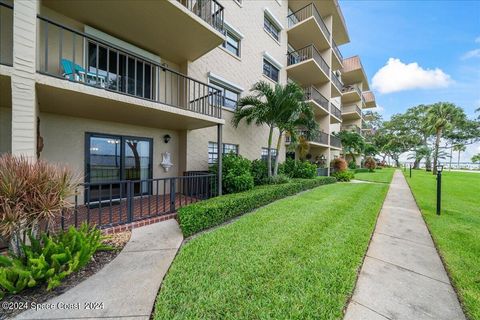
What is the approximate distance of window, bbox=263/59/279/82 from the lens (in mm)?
14150

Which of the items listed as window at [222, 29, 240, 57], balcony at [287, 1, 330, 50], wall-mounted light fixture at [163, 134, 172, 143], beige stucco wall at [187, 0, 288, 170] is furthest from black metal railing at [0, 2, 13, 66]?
balcony at [287, 1, 330, 50]

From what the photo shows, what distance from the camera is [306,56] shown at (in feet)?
55.7

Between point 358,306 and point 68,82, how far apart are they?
640 centimetres

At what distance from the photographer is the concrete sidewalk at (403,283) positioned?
258cm

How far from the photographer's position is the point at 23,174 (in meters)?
3.09

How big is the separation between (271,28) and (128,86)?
11667 mm

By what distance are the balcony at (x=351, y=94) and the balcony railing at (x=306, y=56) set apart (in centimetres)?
1414

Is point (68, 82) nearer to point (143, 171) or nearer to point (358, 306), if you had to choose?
point (143, 171)

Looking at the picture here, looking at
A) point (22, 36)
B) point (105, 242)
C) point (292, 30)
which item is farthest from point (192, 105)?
point (292, 30)

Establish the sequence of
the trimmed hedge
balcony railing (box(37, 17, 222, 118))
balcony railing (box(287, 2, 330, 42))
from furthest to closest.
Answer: balcony railing (box(287, 2, 330, 42)), the trimmed hedge, balcony railing (box(37, 17, 222, 118))

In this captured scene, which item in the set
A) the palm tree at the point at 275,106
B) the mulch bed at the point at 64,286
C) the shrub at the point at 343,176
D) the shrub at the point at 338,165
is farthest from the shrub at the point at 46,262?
the shrub at the point at 338,165

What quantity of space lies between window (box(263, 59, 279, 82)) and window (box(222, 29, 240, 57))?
290 cm

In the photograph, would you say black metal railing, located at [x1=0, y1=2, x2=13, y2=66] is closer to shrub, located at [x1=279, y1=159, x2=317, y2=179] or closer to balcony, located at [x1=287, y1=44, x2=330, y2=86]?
shrub, located at [x1=279, y1=159, x2=317, y2=179]

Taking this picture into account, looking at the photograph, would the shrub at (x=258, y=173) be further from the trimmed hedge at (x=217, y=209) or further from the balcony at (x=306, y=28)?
the balcony at (x=306, y=28)
